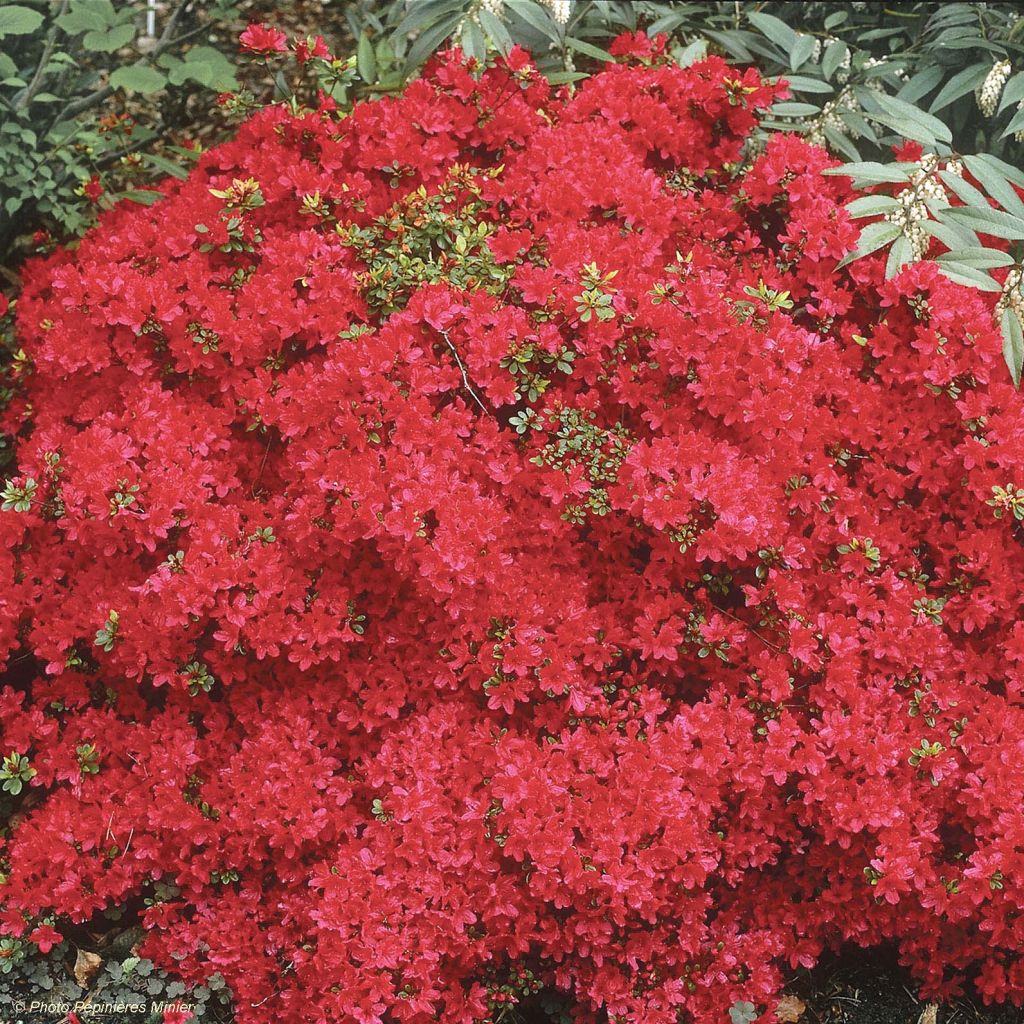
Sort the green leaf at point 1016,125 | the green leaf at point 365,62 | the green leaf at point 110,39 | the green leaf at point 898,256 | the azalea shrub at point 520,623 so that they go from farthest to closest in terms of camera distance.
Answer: the green leaf at point 365,62 < the green leaf at point 110,39 < the green leaf at point 1016,125 < the green leaf at point 898,256 < the azalea shrub at point 520,623

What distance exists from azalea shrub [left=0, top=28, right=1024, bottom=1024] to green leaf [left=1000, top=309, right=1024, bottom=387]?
0.04m

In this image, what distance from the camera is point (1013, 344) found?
2602mm

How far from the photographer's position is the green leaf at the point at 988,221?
8.62 ft

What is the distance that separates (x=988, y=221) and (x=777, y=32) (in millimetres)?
1295

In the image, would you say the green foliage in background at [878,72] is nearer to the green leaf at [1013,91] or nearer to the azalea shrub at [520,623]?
the green leaf at [1013,91]

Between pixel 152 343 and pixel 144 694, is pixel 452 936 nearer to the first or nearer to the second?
pixel 144 694

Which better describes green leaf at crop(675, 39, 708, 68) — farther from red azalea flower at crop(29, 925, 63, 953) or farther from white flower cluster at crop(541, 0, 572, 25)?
red azalea flower at crop(29, 925, 63, 953)

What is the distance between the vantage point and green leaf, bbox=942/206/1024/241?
2627 mm

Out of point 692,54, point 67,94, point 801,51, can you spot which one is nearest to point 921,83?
point 801,51

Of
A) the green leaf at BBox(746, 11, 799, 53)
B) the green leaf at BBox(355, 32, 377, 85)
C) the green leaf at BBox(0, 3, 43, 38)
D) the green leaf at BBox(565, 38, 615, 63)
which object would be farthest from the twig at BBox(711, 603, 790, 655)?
the green leaf at BBox(0, 3, 43, 38)

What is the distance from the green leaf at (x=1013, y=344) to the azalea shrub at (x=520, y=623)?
1.4 inches

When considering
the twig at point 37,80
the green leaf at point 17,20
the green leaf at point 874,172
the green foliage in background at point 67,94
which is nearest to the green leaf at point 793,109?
the green leaf at point 874,172

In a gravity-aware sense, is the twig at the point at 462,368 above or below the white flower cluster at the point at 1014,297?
below

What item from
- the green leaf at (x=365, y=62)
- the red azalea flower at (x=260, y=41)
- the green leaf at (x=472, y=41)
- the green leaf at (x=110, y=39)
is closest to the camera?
the red azalea flower at (x=260, y=41)
